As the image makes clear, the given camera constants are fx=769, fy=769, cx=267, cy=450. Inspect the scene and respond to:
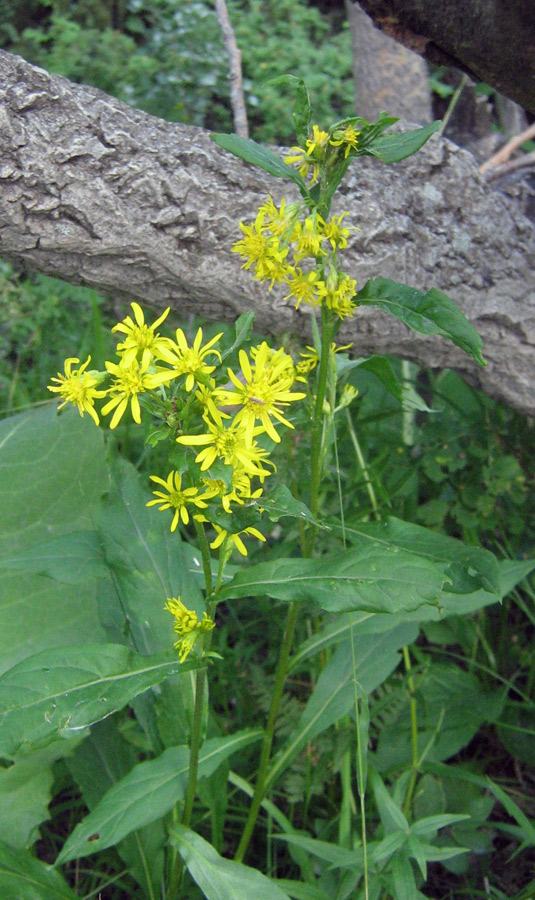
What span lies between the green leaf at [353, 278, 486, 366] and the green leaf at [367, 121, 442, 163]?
0.73 ft

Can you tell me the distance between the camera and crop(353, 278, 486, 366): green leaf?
4.51 ft

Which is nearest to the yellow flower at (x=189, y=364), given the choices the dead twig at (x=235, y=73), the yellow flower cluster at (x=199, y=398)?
the yellow flower cluster at (x=199, y=398)

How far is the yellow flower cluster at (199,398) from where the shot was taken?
1.17m

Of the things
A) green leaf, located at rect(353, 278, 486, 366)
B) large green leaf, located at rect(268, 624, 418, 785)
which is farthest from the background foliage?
green leaf, located at rect(353, 278, 486, 366)

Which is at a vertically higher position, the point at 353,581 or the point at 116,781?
the point at 353,581

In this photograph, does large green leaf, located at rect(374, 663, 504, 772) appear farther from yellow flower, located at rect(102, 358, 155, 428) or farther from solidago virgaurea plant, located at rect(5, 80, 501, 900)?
yellow flower, located at rect(102, 358, 155, 428)

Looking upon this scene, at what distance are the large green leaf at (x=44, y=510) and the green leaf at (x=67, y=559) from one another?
0.84ft

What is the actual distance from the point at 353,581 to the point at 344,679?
0.65 metres

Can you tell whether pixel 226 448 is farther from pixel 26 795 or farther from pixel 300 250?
pixel 26 795

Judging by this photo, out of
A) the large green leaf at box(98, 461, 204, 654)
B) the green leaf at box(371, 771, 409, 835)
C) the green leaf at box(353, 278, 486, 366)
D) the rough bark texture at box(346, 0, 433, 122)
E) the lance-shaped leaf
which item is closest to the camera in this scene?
the lance-shaped leaf

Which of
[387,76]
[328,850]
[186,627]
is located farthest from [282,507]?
[387,76]

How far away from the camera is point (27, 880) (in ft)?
5.17

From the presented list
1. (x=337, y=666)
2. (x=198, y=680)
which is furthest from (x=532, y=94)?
(x=198, y=680)

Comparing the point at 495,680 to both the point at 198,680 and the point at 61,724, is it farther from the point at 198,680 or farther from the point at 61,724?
the point at 61,724
